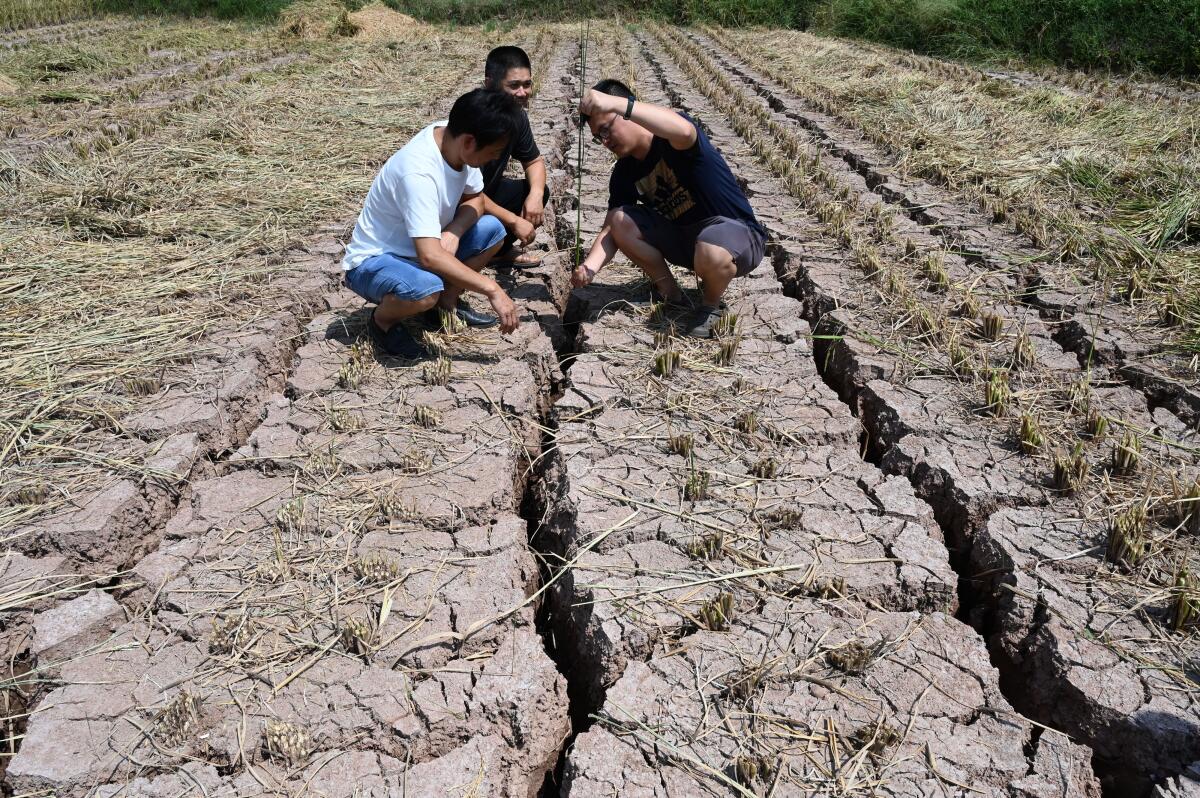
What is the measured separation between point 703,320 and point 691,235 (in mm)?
392

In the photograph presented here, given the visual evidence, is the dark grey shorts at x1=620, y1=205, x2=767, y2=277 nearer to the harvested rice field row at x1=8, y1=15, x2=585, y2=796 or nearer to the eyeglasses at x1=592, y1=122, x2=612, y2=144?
the eyeglasses at x1=592, y1=122, x2=612, y2=144

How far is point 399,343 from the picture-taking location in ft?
12.4

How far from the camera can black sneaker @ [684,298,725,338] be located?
12.9 feet

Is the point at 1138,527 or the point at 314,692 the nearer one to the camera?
the point at 314,692

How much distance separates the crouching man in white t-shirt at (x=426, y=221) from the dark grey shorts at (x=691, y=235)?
0.76 m

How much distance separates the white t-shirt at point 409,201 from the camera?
3377mm

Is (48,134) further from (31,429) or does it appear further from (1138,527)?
(1138,527)

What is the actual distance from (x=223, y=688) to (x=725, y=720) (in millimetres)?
1215

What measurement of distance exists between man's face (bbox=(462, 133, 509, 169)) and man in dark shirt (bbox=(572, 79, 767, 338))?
0.47m

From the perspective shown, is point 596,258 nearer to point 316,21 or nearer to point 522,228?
point 522,228

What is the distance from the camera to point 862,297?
4328 millimetres

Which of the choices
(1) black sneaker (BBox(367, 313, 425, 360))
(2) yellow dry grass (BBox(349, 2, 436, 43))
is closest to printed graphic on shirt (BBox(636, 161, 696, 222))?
(1) black sneaker (BBox(367, 313, 425, 360))

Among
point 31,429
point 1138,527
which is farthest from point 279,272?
point 1138,527

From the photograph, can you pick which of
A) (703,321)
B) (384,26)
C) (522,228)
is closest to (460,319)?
(522,228)
